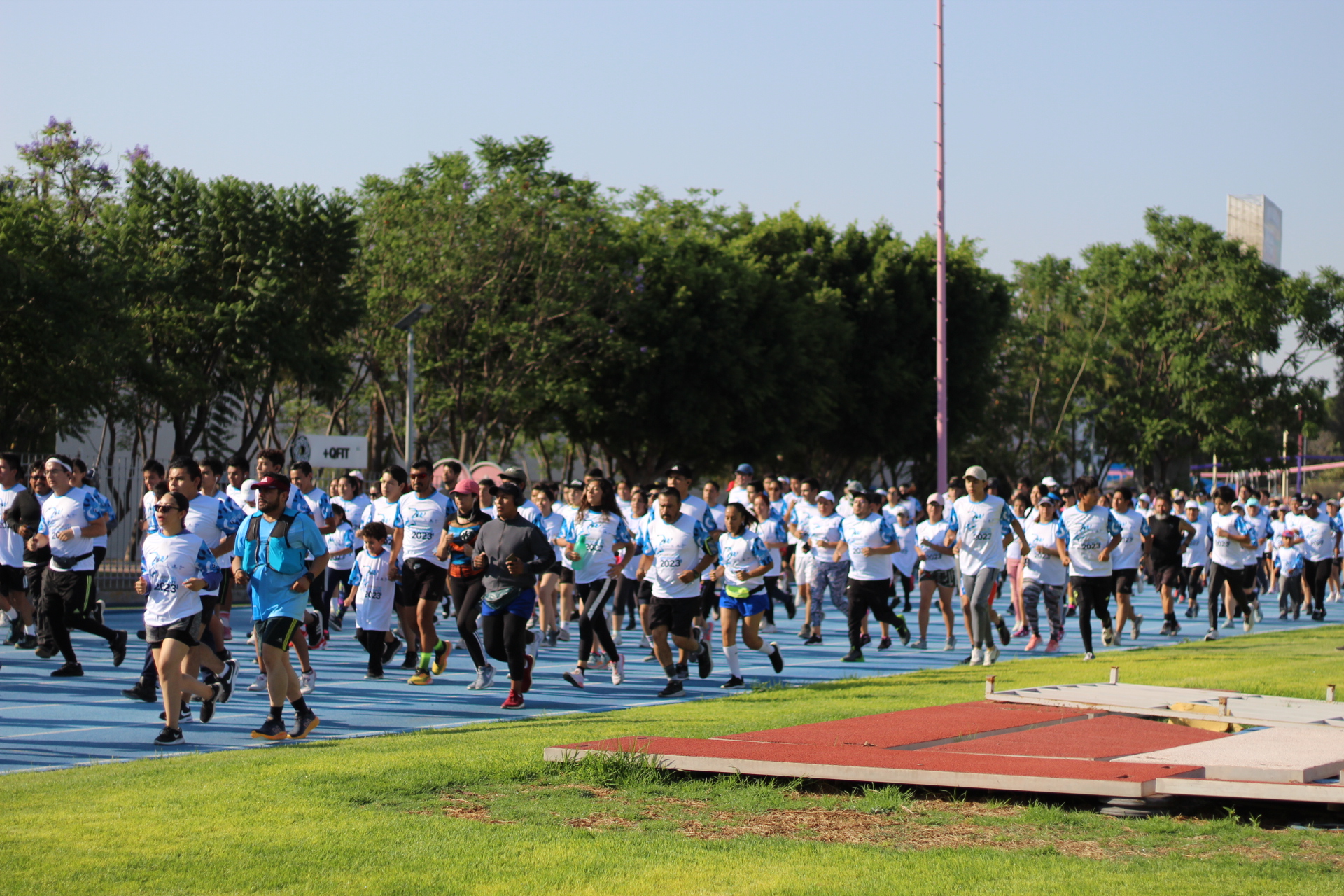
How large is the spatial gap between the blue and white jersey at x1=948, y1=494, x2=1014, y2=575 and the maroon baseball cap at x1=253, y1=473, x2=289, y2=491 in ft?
25.4

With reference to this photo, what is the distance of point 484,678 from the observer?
43.1 ft

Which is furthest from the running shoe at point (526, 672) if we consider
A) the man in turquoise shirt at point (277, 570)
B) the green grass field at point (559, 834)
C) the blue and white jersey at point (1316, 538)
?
the blue and white jersey at point (1316, 538)

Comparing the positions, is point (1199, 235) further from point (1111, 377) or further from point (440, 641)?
point (440, 641)

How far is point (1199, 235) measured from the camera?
58.5 m

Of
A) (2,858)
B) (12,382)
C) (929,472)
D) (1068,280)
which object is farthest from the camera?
(1068,280)

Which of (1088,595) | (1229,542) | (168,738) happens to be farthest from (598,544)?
(1229,542)

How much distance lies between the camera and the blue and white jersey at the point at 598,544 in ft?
48.5

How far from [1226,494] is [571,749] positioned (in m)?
12.6

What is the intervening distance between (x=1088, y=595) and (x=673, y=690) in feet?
17.2

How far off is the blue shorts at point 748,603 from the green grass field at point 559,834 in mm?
4560

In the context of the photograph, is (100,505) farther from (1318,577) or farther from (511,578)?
(1318,577)

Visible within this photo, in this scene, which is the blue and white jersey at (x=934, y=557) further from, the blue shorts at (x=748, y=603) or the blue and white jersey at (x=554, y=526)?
the blue and white jersey at (x=554, y=526)

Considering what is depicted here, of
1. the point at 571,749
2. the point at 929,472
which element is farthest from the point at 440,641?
the point at 929,472

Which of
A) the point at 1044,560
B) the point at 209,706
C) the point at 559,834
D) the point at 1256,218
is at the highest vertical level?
the point at 1256,218
